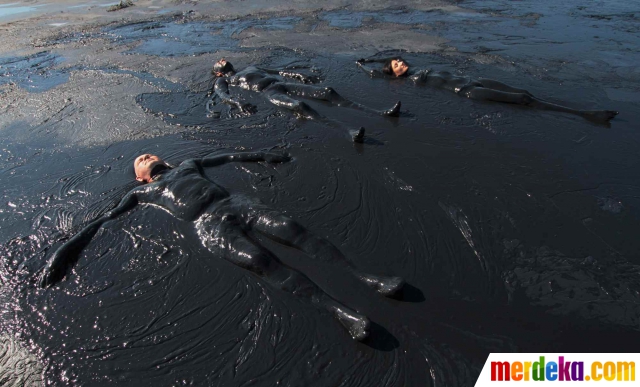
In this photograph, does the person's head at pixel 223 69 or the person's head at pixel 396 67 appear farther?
the person's head at pixel 223 69

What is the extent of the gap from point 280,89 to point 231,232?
5849 millimetres

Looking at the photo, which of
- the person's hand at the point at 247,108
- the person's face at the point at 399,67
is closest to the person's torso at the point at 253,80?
the person's hand at the point at 247,108

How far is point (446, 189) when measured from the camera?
245 inches

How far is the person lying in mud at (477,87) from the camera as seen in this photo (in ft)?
26.8

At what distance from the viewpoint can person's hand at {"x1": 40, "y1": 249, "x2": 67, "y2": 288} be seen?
201 inches

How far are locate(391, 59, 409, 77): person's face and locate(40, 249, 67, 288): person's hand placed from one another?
29.4 ft

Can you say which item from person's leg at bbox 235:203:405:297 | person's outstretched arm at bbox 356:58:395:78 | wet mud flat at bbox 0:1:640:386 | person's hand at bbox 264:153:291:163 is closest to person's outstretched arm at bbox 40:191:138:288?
wet mud flat at bbox 0:1:640:386

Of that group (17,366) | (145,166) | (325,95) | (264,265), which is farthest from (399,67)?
(17,366)

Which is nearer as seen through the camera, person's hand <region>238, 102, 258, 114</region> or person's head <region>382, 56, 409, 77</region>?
person's hand <region>238, 102, 258, 114</region>

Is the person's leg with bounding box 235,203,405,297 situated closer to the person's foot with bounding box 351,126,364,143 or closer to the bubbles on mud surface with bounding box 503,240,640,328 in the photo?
the bubbles on mud surface with bounding box 503,240,640,328

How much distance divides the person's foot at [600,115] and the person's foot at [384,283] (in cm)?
656

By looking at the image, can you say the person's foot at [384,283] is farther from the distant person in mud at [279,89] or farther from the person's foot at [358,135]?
the distant person in mud at [279,89]

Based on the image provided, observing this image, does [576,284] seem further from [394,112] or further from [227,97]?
[227,97]

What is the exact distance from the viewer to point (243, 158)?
7328 millimetres
